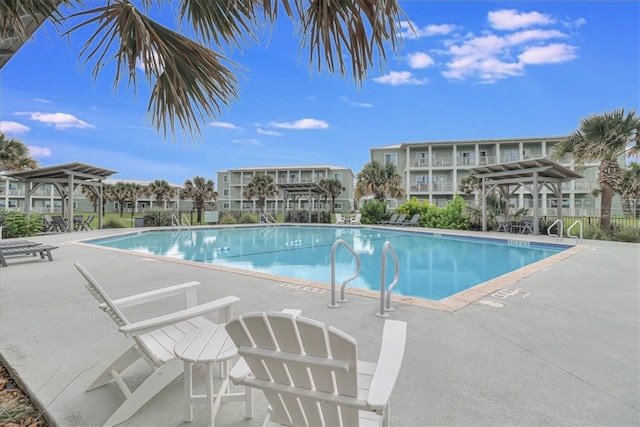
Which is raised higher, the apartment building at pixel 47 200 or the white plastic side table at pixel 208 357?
the apartment building at pixel 47 200

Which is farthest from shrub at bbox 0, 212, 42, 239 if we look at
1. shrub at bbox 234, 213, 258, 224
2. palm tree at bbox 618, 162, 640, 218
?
palm tree at bbox 618, 162, 640, 218

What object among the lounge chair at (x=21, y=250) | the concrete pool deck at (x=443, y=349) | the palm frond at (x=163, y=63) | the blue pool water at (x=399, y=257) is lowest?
the blue pool water at (x=399, y=257)

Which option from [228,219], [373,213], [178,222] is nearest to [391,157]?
[373,213]

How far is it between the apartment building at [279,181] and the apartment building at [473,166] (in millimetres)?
13204

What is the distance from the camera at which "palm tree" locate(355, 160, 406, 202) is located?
2427 centimetres

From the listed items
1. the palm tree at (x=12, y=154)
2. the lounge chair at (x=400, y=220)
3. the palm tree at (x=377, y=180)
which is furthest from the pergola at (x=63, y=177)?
the lounge chair at (x=400, y=220)

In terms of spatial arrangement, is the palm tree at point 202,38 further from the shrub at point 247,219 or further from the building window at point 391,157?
the building window at point 391,157

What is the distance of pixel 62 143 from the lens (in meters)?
25.7

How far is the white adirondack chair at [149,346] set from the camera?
189cm

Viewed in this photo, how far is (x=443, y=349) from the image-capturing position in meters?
2.94

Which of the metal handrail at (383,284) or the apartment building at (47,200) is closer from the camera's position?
the metal handrail at (383,284)

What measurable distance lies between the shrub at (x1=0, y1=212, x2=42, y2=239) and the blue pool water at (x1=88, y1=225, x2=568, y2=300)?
331 centimetres

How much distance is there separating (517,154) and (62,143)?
1509 inches

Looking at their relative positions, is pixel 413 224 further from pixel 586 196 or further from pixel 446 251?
pixel 586 196
